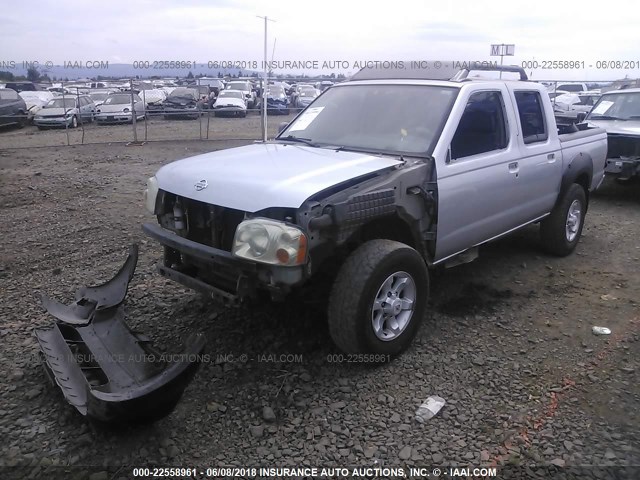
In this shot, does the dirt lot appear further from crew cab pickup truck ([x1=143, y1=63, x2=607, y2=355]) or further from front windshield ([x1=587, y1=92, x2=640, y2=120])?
front windshield ([x1=587, y1=92, x2=640, y2=120])

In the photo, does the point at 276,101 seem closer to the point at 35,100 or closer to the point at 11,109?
the point at 35,100

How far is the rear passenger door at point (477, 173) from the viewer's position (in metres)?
4.21

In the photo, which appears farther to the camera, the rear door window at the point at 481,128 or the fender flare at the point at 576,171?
the fender flare at the point at 576,171

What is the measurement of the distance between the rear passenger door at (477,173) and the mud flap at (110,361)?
2.11 m

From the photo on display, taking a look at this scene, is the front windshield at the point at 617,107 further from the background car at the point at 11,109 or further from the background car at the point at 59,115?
the background car at the point at 11,109

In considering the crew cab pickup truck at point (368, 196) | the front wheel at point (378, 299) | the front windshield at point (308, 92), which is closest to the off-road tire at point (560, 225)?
the crew cab pickup truck at point (368, 196)

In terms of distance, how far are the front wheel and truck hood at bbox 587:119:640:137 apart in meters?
6.86

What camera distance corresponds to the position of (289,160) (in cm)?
398

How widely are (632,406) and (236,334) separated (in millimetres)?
2705

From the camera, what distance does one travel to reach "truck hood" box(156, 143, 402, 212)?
3.36 meters

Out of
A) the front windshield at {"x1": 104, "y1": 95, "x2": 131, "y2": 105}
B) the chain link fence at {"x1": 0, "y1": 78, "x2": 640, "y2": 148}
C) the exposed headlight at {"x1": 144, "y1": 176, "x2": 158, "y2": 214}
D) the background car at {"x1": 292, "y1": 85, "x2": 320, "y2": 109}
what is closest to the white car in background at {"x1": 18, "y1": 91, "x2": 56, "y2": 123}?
the chain link fence at {"x1": 0, "y1": 78, "x2": 640, "y2": 148}

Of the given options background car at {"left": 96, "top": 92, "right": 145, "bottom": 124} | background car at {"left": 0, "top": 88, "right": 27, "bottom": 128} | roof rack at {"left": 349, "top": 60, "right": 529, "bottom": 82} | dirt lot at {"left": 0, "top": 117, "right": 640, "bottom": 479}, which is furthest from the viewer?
background car at {"left": 96, "top": 92, "right": 145, "bottom": 124}

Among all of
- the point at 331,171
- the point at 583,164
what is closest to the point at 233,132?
the point at 583,164

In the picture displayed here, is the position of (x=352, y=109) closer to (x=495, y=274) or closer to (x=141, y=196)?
(x=495, y=274)
